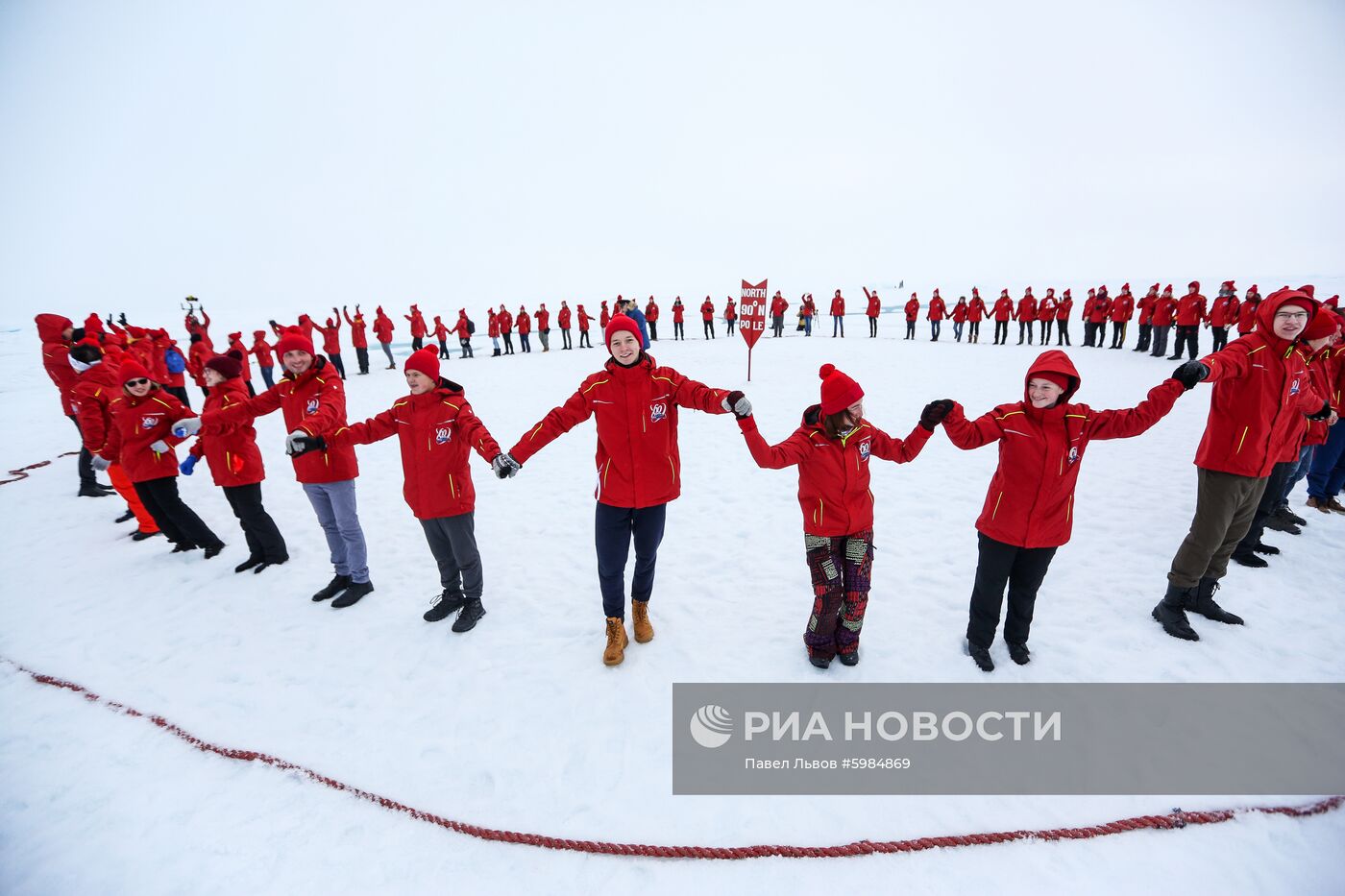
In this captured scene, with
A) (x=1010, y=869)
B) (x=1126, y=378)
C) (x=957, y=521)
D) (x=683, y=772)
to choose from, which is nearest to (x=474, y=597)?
(x=683, y=772)

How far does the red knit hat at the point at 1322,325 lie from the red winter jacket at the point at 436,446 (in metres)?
6.64

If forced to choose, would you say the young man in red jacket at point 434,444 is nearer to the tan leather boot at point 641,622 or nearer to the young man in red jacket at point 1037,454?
the tan leather boot at point 641,622

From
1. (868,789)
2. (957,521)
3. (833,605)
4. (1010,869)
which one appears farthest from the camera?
(957,521)

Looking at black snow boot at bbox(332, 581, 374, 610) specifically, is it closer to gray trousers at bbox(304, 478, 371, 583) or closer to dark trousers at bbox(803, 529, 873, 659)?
gray trousers at bbox(304, 478, 371, 583)

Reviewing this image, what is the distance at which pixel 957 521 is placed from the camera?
597cm

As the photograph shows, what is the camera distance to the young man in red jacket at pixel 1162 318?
15.6m

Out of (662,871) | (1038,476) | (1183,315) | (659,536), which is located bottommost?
(662,871)

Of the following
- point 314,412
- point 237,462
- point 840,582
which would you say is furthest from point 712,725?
point 237,462

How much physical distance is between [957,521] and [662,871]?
16.2 ft

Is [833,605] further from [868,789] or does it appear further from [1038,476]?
[1038,476]

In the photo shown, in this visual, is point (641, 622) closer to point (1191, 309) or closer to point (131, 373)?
point (131, 373)

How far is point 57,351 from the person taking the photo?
8.26 meters

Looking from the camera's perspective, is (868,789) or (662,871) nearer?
(662,871)

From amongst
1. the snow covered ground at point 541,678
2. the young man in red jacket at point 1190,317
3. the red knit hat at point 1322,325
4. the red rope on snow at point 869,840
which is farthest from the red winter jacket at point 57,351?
the young man in red jacket at point 1190,317
